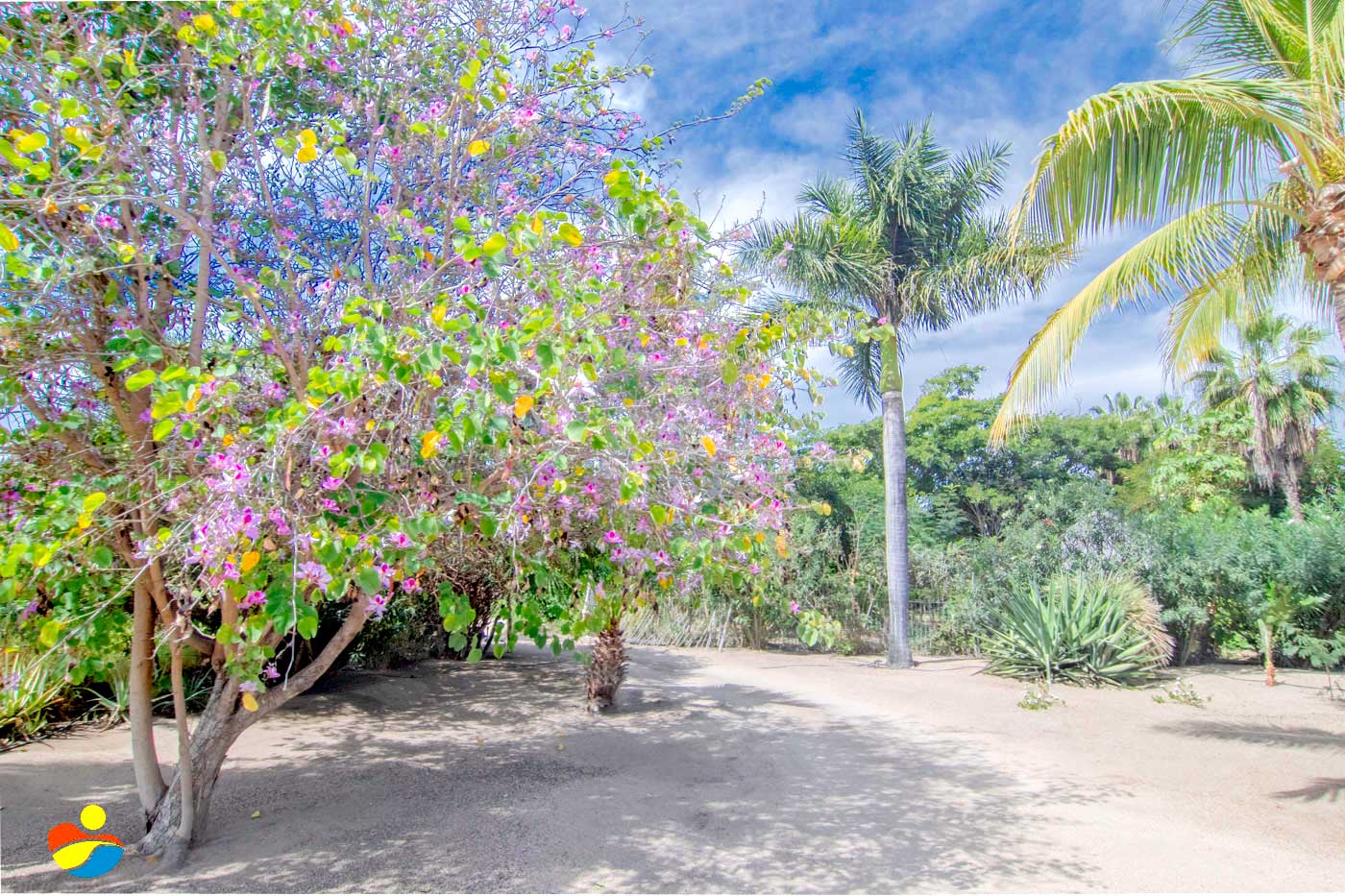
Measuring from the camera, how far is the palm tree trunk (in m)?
12.1

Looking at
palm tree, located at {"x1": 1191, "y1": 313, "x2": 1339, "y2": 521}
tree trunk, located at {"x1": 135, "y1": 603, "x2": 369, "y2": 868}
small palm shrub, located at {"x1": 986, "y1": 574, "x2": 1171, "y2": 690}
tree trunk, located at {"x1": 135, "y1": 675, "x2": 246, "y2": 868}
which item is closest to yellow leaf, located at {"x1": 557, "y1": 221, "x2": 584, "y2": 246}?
tree trunk, located at {"x1": 135, "y1": 603, "x2": 369, "y2": 868}

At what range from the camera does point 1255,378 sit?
22.3 m

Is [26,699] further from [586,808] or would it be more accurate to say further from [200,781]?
[586,808]

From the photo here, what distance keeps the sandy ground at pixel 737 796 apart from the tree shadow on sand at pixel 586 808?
0.07 ft

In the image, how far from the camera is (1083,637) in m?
9.66

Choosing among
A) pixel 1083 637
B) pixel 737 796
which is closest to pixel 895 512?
pixel 1083 637

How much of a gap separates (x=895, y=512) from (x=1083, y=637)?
3529mm

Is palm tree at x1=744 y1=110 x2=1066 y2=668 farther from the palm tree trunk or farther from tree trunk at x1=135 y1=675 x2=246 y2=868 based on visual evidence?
tree trunk at x1=135 y1=675 x2=246 y2=868

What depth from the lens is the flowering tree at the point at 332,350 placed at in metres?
2.71

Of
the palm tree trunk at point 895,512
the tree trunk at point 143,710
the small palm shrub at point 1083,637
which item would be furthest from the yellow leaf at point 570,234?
the palm tree trunk at point 895,512

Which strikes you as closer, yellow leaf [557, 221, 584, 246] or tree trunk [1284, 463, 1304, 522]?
yellow leaf [557, 221, 584, 246]

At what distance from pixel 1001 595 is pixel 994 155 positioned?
7.51 metres

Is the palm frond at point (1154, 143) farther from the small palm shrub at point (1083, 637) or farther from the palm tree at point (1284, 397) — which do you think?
the palm tree at point (1284, 397)

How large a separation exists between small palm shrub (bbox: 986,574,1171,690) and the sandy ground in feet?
3.37
